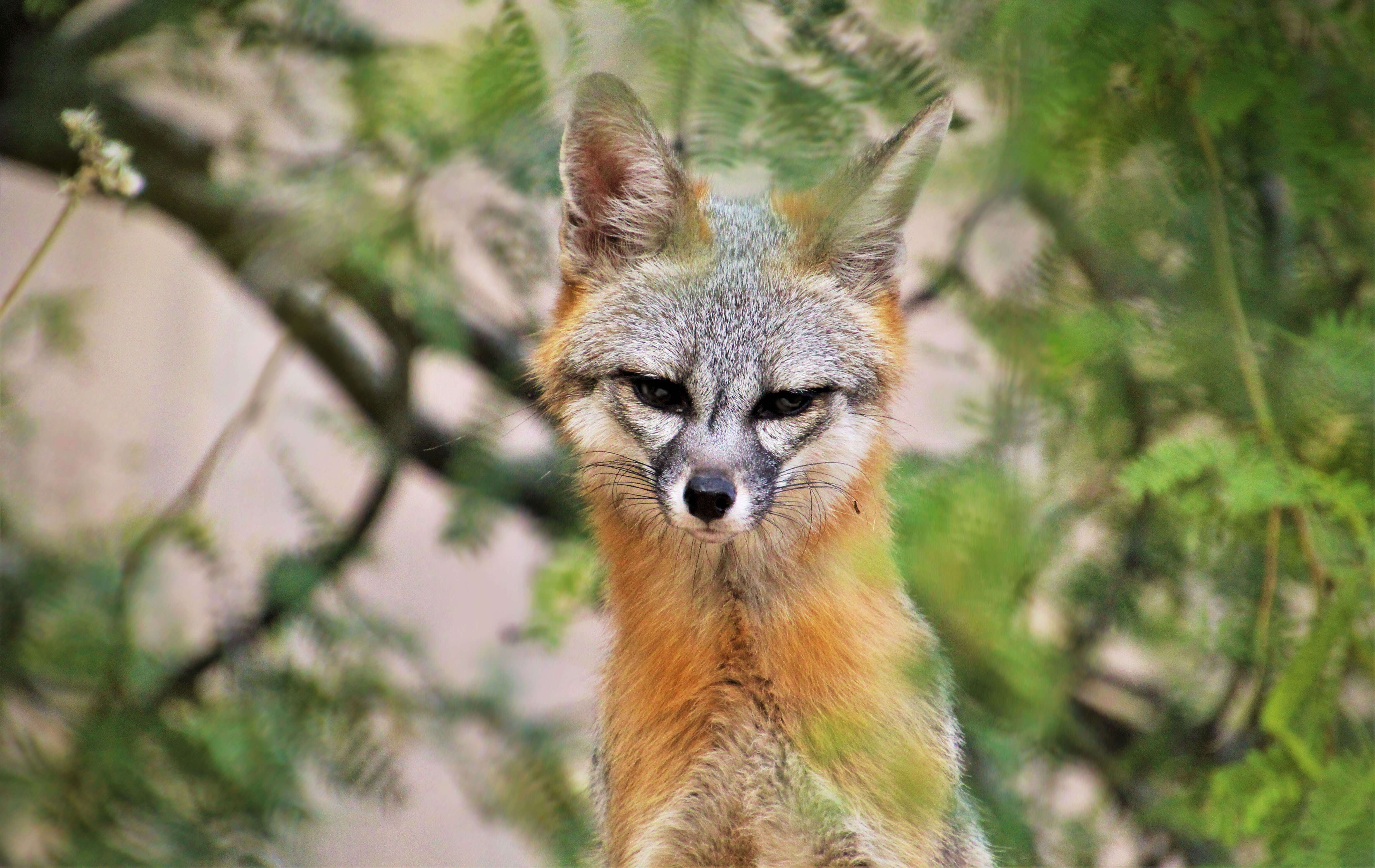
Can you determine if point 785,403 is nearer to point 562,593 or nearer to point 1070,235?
point 1070,235

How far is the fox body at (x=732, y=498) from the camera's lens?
1832 millimetres

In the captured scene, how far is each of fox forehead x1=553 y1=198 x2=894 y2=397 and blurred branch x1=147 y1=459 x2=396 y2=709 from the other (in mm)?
1232

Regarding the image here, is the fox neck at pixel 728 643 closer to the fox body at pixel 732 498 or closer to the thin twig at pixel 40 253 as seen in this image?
the fox body at pixel 732 498

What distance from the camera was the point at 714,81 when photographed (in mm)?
947

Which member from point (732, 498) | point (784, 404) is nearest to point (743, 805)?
point (732, 498)

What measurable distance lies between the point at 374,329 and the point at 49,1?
215 centimetres

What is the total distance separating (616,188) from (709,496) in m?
0.58

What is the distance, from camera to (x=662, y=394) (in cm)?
201

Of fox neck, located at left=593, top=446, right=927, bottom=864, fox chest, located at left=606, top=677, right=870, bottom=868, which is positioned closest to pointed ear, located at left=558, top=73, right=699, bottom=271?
fox neck, located at left=593, top=446, right=927, bottom=864

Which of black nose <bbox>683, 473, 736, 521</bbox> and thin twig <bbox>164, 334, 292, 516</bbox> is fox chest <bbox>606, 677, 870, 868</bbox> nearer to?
black nose <bbox>683, 473, 736, 521</bbox>

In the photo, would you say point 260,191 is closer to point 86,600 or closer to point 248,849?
point 248,849

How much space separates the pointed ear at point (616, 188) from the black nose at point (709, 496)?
34 cm

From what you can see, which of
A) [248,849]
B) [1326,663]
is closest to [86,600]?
[248,849]

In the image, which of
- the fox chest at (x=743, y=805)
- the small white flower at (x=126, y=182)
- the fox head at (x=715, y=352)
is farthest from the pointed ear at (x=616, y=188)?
the fox chest at (x=743, y=805)
